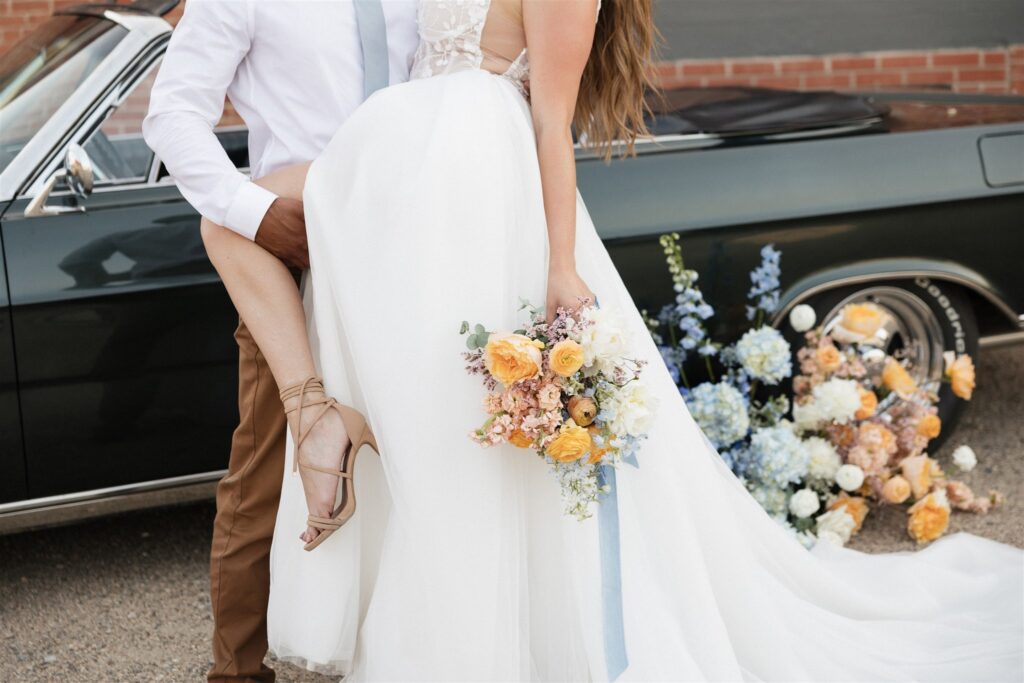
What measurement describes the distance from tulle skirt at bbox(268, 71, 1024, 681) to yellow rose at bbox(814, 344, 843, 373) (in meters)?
1.19

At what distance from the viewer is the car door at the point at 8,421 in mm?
2989

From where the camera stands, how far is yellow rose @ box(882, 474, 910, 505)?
3.55m

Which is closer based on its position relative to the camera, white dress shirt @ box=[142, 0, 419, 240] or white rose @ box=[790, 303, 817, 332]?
white dress shirt @ box=[142, 0, 419, 240]

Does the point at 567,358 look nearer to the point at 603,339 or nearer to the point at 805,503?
the point at 603,339

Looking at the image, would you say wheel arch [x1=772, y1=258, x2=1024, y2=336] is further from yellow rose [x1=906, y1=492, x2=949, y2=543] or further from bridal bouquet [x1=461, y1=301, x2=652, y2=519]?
bridal bouquet [x1=461, y1=301, x2=652, y2=519]

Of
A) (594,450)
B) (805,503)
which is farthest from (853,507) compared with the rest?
(594,450)

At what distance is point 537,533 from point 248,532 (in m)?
0.66

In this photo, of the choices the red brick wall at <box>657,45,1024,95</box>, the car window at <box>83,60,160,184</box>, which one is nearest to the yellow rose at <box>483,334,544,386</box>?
the car window at <box>83,60,160,184</box>

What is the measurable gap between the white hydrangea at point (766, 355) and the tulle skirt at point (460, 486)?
3.24 feet

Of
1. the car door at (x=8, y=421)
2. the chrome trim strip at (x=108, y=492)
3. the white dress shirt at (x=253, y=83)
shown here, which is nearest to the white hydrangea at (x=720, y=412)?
the chrome trim strip at (x=108, y=492)

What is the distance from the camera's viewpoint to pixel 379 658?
7.32 feet

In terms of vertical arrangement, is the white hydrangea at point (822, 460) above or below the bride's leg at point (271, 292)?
below

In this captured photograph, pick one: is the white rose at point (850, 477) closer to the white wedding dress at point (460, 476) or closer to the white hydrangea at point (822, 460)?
the white hydrangea at point (822, 460)

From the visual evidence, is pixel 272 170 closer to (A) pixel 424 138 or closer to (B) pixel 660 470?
(A) pixel 424 138
